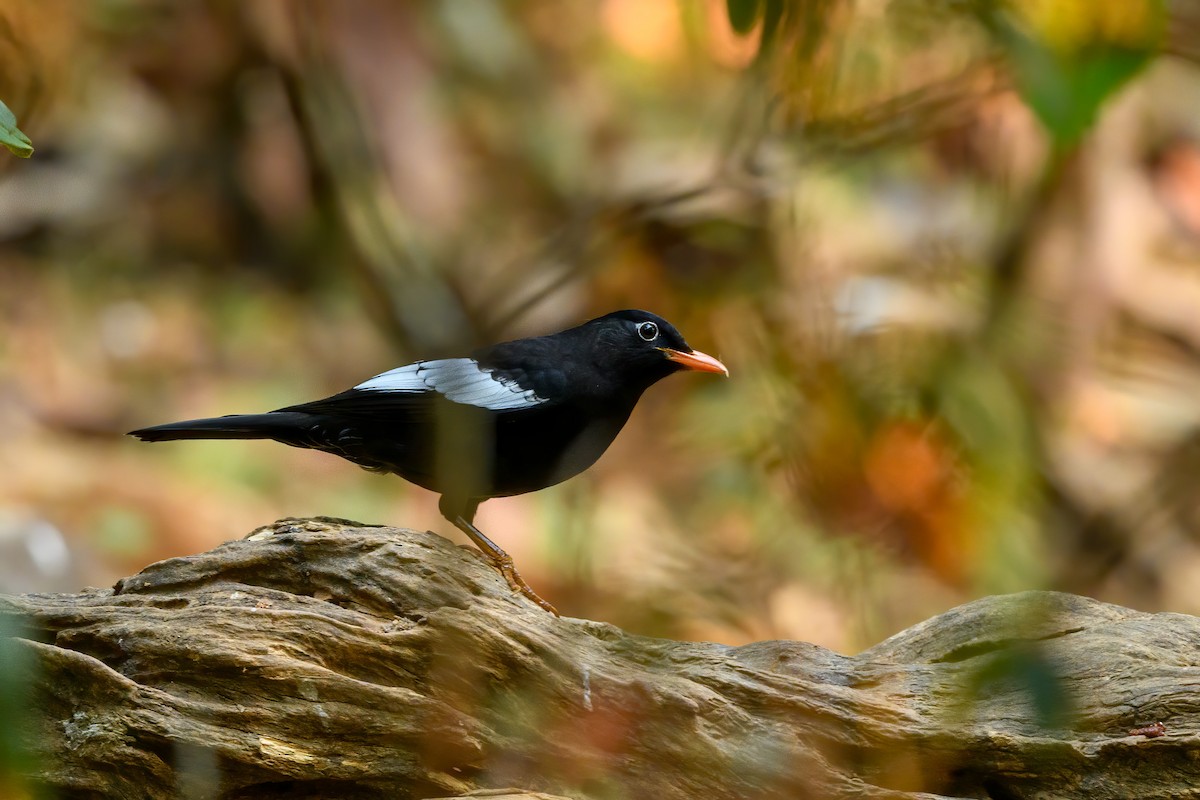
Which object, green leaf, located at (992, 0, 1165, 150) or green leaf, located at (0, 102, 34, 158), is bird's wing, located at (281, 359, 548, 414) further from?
green leaf, located at (992, 0, 1165, 150)

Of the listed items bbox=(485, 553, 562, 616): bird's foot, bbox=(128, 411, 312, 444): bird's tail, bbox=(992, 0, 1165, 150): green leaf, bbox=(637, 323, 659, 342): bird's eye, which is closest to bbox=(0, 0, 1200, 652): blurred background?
bbox=(992, 0, 1165, 150): green leaf

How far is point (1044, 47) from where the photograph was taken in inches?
53.8

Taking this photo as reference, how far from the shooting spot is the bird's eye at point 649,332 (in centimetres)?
474

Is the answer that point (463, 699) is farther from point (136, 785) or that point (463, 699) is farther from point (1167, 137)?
point (1167, 137)

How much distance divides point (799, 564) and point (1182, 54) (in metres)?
1.29

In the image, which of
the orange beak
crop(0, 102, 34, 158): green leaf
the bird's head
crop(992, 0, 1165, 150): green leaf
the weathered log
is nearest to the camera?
crop(992, 0, 1165, 150): green leaf

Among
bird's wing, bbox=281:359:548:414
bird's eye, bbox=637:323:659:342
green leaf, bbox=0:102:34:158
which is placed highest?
bird's eye, bbox=637:323:659:342

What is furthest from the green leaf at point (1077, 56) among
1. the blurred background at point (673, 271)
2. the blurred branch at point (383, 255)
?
the blurred branch at point (383, 255)

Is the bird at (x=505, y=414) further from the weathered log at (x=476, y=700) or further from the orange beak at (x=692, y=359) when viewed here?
the weathered log at (x=476, y=700)

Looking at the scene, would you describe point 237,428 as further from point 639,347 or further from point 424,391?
point 639,347

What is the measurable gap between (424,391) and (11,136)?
2.61 meters

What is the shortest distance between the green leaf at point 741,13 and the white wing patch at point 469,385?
105 inches

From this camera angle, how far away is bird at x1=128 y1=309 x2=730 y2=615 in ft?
13.9

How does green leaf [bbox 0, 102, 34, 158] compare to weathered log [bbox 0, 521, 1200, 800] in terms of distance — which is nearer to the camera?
green leaf [bbox 0, 102, 34, 158]
